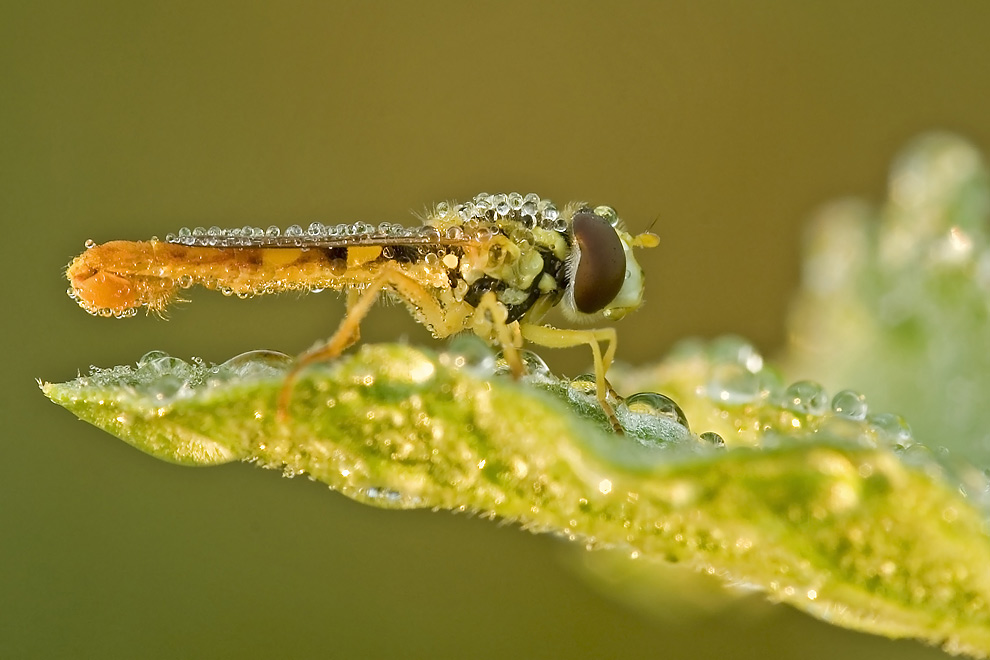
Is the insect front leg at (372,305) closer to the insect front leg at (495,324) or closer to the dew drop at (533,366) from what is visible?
the insect front leg at (495,324)

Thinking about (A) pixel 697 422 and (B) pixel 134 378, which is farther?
(A) pixel 697 422

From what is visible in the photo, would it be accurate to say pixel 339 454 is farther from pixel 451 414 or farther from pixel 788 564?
pixel 788 564

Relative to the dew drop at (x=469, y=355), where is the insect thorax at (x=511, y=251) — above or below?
above

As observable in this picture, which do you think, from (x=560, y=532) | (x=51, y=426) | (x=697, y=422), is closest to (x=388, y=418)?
(x=560, y=532)

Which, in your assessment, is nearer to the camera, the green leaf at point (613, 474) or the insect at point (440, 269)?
the green leaf at point (613, 474)

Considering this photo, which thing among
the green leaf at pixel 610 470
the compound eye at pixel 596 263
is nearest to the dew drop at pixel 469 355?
the green leaf at pixel 610 470

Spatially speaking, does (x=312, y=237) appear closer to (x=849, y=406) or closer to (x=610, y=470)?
(x=849, y=406)
